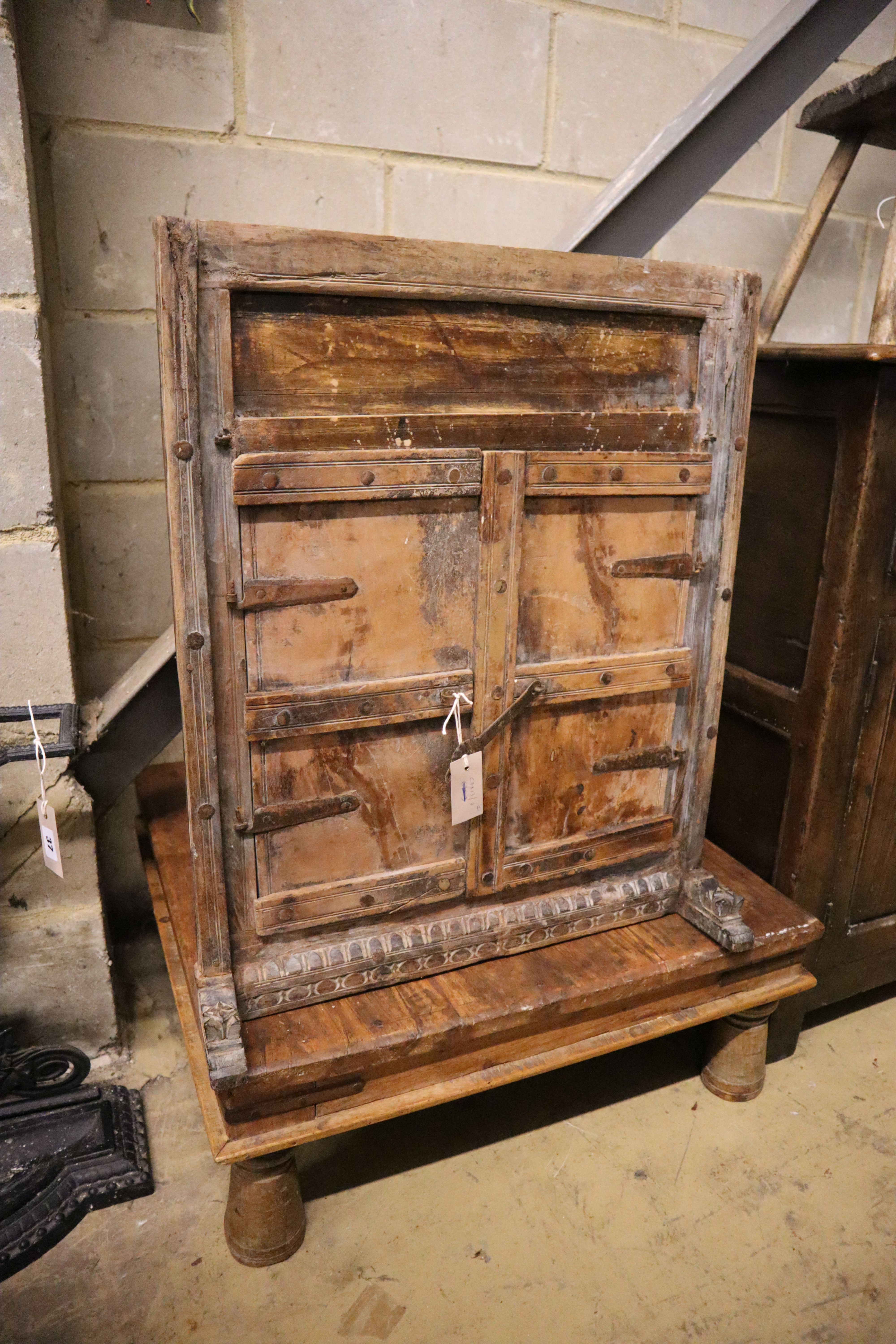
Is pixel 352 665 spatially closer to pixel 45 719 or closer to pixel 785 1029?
pixel 45 719

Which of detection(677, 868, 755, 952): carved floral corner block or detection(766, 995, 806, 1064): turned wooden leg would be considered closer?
detection(677, 868, 755, 952): carved floral corner block

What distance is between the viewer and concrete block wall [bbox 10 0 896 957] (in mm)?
1909

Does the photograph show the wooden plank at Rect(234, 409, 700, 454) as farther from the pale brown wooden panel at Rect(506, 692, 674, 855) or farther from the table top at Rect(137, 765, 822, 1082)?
the table top at Rect(137, 765, 822, 1082)

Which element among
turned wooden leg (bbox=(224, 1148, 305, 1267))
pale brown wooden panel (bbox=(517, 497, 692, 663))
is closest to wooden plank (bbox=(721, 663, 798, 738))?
pale brown wooden panel (bbox=(517, 497, 692, 663))

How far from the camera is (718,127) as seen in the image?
1.95 meters

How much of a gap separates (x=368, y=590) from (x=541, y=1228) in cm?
124

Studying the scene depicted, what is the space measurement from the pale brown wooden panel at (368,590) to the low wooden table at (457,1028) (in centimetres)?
60

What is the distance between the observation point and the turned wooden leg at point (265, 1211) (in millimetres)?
1596

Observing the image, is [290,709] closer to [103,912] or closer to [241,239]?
[241,239]

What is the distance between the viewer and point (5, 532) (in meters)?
1.71

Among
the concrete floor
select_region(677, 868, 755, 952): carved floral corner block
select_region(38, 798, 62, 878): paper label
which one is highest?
select_region(38, 798, 62, 878): paper label

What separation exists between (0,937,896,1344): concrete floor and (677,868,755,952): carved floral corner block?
1.54 feet

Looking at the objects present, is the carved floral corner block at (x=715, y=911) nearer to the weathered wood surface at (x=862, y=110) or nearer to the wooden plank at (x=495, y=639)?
the wooden plank at (x=495, y=639)

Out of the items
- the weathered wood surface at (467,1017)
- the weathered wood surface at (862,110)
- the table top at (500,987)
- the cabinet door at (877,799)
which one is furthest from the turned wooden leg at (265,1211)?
the weathered wood surface at (862,110)
